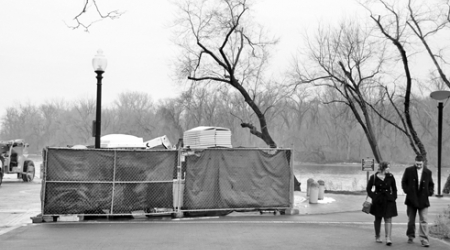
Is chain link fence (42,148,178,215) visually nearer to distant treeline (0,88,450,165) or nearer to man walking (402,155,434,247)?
man walking (402,155,434,247)

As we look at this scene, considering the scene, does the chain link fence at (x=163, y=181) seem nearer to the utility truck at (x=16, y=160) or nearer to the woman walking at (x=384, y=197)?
the woman walking at (x=384, y=197)

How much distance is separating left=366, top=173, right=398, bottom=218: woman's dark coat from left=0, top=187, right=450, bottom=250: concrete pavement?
640 millimetres

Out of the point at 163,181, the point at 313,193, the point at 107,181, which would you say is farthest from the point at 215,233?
the point at 313,193

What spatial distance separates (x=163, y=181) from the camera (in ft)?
47.5

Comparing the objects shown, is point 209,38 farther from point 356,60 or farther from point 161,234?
point 161,234

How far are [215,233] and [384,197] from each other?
3.62 metres

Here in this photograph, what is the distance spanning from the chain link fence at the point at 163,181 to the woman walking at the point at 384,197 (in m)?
5.07

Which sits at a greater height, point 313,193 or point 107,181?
point 107,181

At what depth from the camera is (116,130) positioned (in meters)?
79.4

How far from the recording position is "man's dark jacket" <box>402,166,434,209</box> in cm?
1057

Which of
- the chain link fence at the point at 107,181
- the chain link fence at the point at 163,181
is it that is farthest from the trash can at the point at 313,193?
the chain link fence at the point at 107,181

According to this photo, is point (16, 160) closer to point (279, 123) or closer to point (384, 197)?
point (384, 197)

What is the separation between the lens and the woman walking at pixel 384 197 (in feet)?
34.4

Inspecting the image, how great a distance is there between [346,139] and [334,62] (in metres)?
34.8
